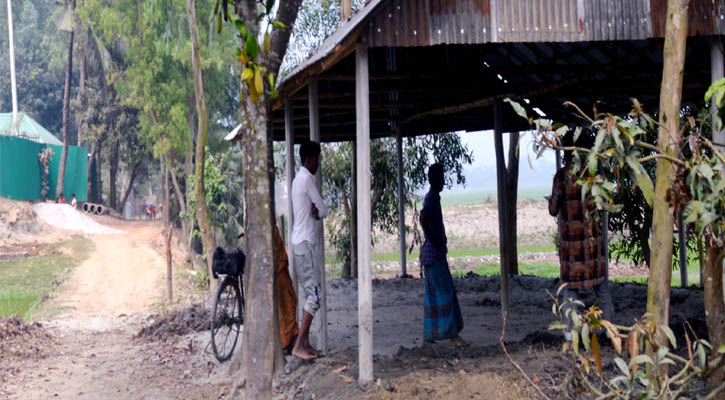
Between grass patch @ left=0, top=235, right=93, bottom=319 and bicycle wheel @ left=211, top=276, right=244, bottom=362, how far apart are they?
653 cm

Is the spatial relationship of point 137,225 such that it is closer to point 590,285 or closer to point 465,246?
point 465,246

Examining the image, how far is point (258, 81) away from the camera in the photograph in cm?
343

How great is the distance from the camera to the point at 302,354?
6676mm

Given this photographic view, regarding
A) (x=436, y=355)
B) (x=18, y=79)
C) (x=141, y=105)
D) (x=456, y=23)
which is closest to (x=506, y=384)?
(x=436, y=355)

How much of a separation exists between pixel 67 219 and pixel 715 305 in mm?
25718

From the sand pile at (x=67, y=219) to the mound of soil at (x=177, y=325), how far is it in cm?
1591

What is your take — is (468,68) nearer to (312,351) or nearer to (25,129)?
(312,351)

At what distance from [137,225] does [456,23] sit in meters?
26.1

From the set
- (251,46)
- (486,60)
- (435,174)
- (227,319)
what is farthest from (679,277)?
(251,46)

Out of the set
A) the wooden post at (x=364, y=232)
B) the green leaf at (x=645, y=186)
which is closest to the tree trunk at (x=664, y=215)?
the green leaf at (x=645, y=186)

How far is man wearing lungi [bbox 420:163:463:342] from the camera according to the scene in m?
6.94

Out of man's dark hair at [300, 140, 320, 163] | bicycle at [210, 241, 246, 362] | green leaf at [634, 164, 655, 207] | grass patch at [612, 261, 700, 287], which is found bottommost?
grass patch at [612, 261, 700, 287]

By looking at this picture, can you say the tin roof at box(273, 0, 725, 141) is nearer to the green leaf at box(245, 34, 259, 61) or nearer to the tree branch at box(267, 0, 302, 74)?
the tree branch at box(267, 0, 302, 74)

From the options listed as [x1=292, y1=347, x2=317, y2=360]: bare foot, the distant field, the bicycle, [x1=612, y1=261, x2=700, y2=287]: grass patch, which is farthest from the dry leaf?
the distant field
